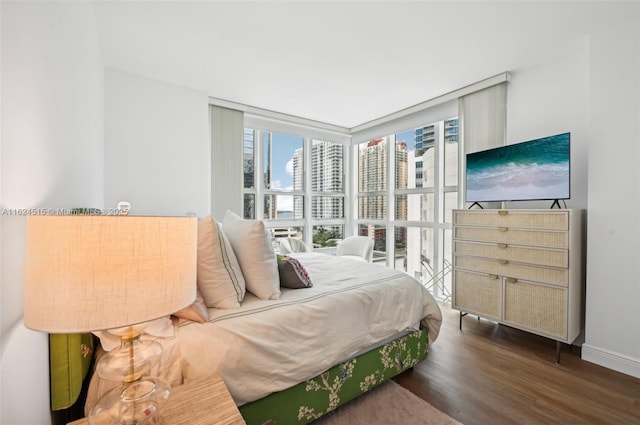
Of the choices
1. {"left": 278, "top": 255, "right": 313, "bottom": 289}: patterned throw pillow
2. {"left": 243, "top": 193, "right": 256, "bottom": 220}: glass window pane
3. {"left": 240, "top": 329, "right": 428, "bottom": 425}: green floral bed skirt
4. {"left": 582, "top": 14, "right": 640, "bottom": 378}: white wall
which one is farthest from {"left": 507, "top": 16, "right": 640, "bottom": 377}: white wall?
{"left": 243, "top": 193, "right": 256, "bottom": 220}: glass window pane

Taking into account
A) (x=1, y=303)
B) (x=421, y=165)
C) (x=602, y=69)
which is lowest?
(x=1, y=303)

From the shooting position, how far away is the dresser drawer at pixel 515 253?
7.62 ft

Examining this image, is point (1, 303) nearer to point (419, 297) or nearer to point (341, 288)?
point (341, 288)

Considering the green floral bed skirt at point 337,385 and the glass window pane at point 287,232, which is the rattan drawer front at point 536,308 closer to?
the green floral bed skirt at point 337,385

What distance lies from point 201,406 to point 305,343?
0.64m

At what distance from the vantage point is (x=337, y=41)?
7.90 feet

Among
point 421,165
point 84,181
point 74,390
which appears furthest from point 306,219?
point 74,390

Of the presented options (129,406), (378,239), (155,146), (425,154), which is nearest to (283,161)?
(155,146)

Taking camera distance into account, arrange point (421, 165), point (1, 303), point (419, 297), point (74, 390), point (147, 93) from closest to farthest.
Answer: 1. point (1, 303)
2. point (74, 390)
3. point (419, 297)
4. point (147, 93)
5. point (421, 165)

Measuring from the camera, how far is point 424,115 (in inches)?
157

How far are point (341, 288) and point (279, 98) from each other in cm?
269

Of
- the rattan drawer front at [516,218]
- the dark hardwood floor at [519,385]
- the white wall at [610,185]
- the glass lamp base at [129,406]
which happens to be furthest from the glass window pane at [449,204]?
the glass lamp base at [129,406]

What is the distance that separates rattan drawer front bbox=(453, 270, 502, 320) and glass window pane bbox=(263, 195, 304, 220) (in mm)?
2681

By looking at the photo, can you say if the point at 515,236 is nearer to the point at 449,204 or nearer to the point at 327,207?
the point at 449,204
